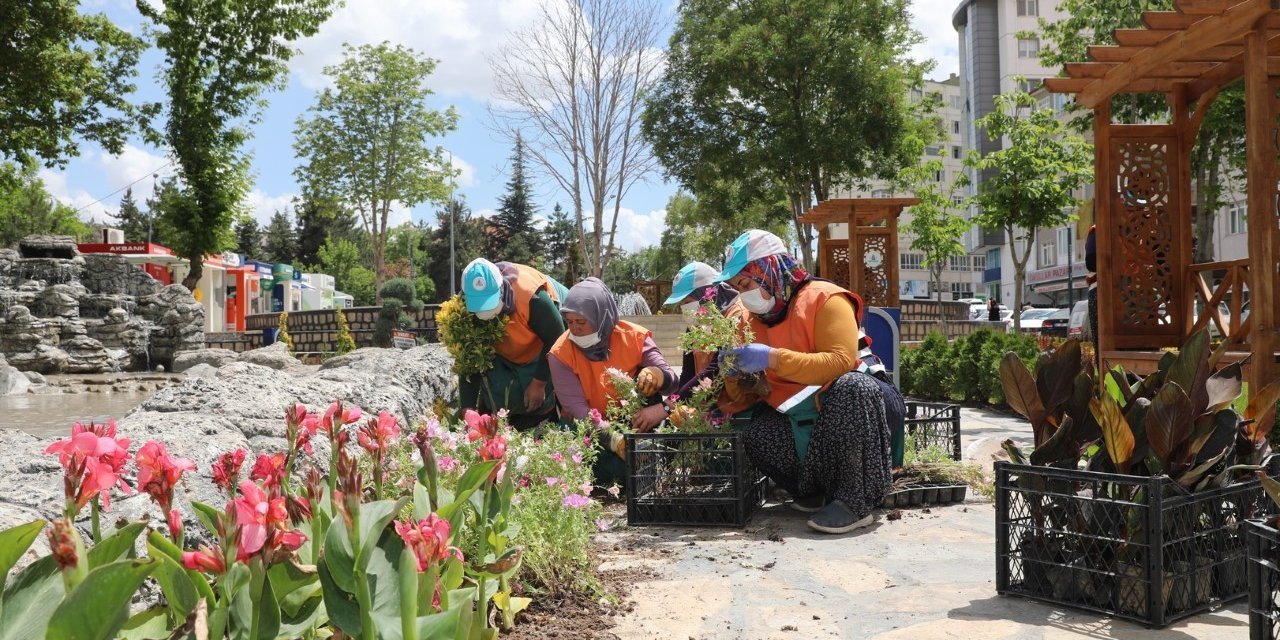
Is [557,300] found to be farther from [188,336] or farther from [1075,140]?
[188,336]

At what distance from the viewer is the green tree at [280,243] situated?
227 ft

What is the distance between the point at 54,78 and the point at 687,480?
1921 centimetres

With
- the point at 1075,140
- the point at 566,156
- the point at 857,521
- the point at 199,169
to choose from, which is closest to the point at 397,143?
the point at 199,169

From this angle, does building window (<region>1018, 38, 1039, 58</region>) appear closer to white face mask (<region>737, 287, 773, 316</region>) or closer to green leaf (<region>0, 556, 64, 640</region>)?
white face mask (<region>737, 287, 773, 316</region>)

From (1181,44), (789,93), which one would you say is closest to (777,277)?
(1181,44)

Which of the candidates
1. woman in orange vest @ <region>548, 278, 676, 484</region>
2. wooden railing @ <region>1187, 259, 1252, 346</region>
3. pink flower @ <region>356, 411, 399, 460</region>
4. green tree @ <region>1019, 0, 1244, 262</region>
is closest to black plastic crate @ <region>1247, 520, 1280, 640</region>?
pink flower @ <region>356, 411, 399, 460</region>

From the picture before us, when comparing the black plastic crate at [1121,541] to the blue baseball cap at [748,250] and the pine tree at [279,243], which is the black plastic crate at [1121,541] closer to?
the blue baseball cap at [748,250]

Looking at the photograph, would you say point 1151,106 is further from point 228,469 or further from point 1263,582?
point 228,469

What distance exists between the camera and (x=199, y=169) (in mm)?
25484

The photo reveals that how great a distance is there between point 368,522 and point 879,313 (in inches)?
197

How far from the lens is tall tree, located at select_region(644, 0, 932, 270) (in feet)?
65.8

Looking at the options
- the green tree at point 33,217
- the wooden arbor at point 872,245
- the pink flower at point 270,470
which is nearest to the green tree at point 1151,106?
the wooden arbor at point 872,245

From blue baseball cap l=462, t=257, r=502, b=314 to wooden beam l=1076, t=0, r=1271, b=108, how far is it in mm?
4467

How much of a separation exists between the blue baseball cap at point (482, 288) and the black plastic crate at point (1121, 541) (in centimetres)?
330
